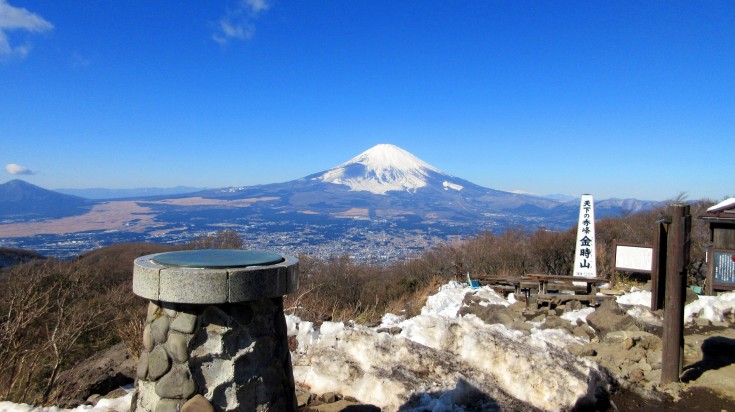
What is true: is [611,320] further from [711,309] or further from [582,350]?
[711,309]

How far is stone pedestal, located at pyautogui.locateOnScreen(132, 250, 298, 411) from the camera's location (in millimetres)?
2680

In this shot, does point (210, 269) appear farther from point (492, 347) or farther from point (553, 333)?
point (553, 333)

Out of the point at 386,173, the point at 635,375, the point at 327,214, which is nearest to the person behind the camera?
the point at 635,375

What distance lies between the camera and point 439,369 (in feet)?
17.8

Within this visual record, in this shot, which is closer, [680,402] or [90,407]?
[90,407]

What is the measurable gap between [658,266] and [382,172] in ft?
456

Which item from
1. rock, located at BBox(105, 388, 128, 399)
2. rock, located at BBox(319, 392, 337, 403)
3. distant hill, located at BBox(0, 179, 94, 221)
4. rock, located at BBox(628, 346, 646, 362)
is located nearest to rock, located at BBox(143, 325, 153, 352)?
rock, located at BBox(319, 392, 337, 403)

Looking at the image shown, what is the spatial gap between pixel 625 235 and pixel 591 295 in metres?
11.4

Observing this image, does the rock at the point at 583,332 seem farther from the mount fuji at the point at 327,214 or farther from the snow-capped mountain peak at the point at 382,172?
the snow-capped mountain peak at the point at 382,172

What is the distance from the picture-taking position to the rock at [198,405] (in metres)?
2.77

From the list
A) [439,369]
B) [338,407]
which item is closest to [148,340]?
[338,407]

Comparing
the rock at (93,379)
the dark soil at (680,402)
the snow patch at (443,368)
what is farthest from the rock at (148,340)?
the dark soil at (680,402)

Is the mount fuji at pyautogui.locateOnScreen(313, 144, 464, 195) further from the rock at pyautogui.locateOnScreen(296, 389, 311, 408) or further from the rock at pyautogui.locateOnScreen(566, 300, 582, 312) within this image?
the rock at pyautogui.locateOnScreen(296, 389, 311, 408)

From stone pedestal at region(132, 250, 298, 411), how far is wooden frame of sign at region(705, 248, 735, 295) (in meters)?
10.4
